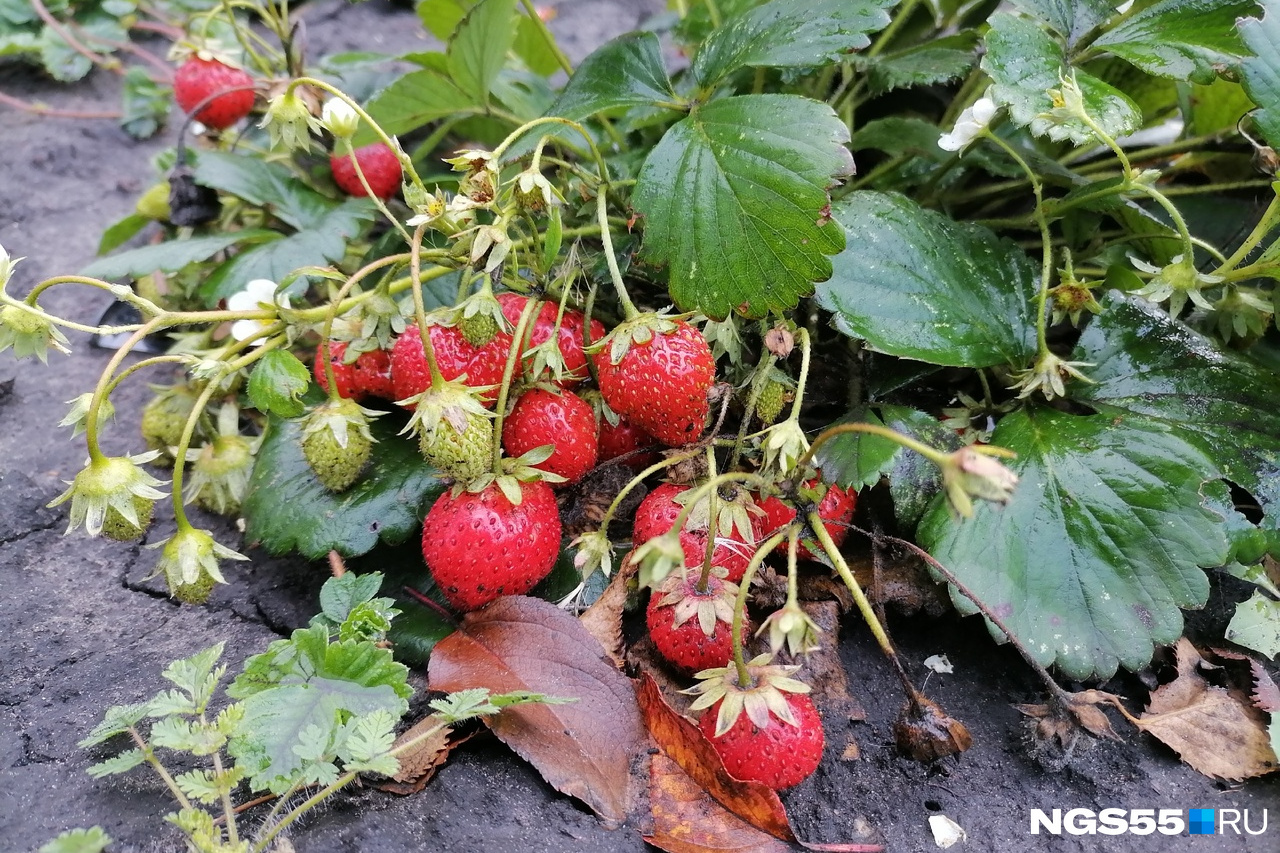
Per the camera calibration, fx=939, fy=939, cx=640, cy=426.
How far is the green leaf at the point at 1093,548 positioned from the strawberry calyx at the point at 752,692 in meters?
0.28

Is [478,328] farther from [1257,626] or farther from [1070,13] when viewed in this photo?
[1257,626]

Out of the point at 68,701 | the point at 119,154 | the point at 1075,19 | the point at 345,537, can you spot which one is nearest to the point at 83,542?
the point at 68,701

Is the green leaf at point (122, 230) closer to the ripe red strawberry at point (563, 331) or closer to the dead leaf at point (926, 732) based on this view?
the ripe red strawberry at point (563, 331)

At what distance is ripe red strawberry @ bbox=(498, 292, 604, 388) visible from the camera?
116 centimetres

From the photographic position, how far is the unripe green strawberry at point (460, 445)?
1.02 meters

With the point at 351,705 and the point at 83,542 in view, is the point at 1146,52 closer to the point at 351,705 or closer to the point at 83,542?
the point at 351,705

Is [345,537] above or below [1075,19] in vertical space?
below

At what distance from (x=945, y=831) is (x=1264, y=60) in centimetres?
99

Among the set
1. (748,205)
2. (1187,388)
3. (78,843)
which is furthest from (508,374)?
(1187,388)

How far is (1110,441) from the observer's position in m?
1.18

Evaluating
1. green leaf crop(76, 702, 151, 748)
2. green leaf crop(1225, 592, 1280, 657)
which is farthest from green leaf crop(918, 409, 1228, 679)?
green leaf crop(76, 702, 151, 748)

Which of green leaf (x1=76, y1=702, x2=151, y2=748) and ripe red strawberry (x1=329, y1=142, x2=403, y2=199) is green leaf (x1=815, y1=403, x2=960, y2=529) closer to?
green leaf (x1=76, y1=702, x2=151, y2=748)

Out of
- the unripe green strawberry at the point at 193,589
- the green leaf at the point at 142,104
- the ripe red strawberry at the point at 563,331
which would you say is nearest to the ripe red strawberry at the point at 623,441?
the ripe red strawberry at the point at 563,331

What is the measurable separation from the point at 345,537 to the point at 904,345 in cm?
75
